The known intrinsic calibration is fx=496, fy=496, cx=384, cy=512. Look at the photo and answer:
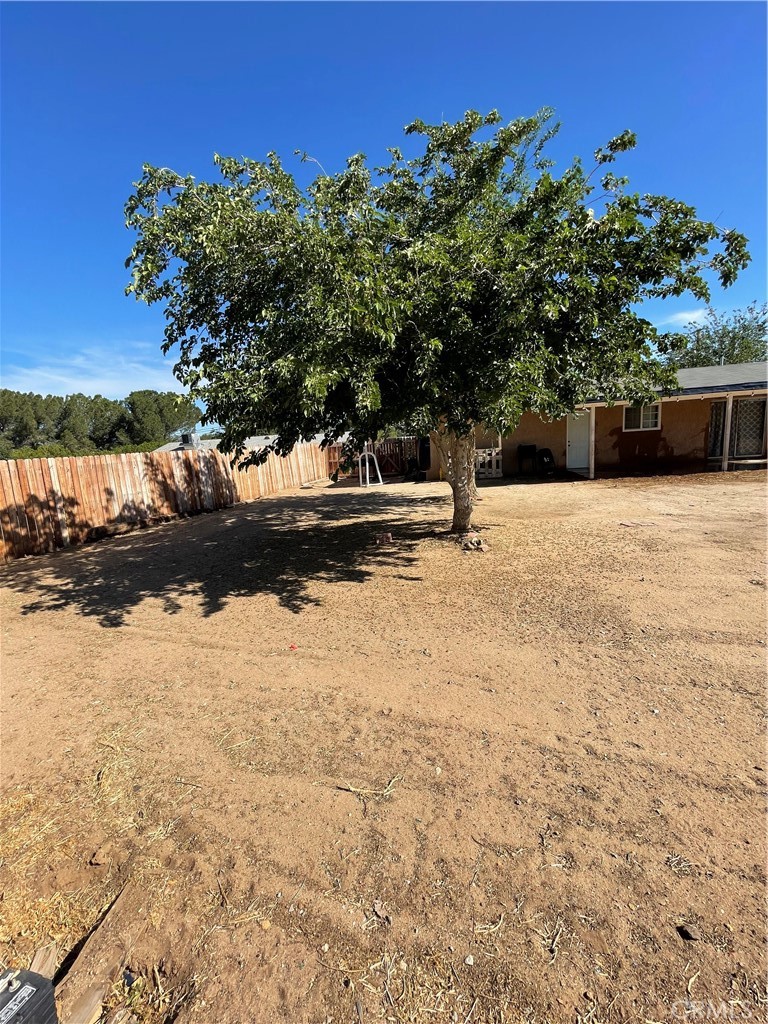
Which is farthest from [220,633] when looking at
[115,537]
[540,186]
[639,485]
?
[639,485]

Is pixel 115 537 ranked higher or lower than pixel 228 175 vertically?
lower

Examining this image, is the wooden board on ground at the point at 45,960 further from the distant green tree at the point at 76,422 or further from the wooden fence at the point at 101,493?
the distant green tree at the point at 76,422

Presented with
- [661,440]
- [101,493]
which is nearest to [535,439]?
[661,440]

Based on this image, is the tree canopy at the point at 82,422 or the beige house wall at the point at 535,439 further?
the tree canopy at the point at 82,422

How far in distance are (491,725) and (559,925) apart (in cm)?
124

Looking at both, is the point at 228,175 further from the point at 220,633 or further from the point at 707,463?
the point at 707,463

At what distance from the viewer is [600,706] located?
3238 mm

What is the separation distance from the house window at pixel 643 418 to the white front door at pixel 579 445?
1.65m

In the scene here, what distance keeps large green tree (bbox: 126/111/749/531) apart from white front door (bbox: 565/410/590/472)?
11.0 m

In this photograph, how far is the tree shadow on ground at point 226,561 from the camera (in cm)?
625

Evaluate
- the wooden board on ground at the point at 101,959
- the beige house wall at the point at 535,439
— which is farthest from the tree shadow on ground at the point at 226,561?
the beige house wall at the point at 535,439

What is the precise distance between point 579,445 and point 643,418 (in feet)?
8.02

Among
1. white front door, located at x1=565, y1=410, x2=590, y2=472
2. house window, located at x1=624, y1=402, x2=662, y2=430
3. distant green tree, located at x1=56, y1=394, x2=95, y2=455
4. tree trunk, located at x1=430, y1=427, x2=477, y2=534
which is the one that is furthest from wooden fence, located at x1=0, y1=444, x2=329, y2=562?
distant green tree, located at x1=56, y1=394, x2=95, y2=455

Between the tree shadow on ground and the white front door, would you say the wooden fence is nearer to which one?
the tree shadow on ground
